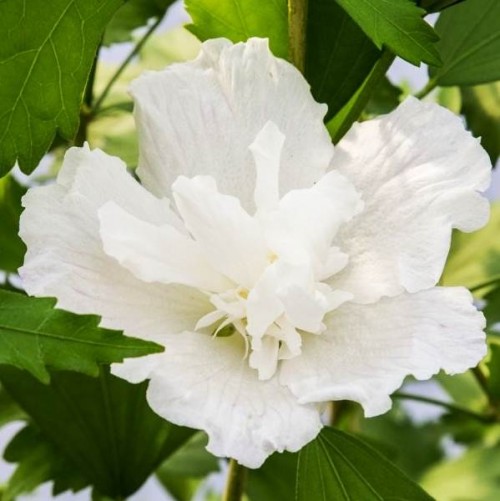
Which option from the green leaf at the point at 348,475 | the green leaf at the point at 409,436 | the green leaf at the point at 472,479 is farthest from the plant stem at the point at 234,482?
the green leaf at the point at 409,436

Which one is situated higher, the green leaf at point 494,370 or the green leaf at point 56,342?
the green leaf at point 56,342

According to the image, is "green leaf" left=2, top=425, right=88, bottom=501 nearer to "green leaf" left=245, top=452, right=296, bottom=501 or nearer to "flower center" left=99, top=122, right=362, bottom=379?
"green leaf" left=245, top=452, right=296, bottom=501

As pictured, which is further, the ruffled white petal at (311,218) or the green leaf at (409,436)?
the green leaf at (409,436)

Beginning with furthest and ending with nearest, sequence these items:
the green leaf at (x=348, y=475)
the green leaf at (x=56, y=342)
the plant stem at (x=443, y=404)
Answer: the plant stem at (x=443, y=404), the green leaf at (x=348, y=475), the green leaf at (x=56, y=342)

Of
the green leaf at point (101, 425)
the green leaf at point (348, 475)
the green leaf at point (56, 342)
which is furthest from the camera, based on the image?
the green leaf at point (101, 425)

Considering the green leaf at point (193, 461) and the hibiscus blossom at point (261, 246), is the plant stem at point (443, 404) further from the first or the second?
the hibiscus blossom at point (261, 246)

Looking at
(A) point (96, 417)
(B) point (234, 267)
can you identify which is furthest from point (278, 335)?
(A) point (96, 417)

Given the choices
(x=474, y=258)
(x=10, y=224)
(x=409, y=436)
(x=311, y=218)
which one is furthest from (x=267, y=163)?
(x=409, y=436)

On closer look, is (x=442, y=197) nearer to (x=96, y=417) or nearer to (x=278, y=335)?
(x=278, y=335)
